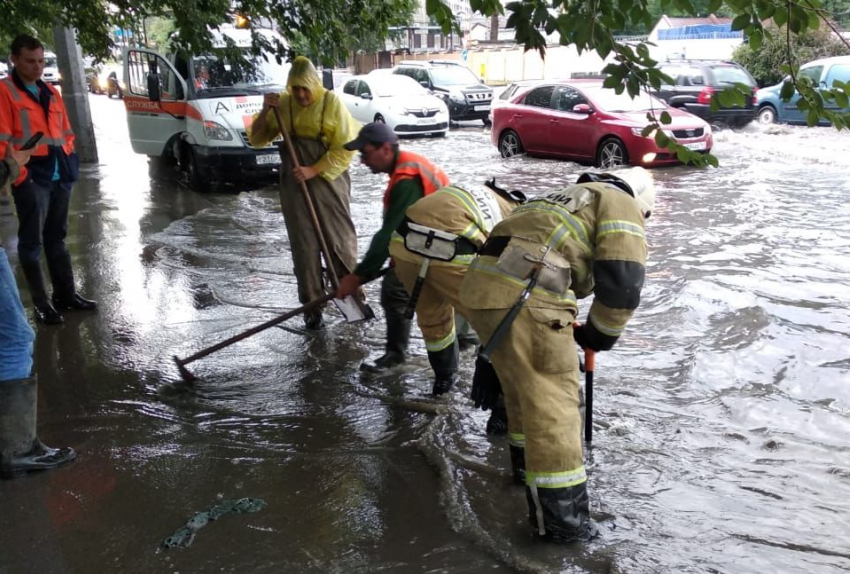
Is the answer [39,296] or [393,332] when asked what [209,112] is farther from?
[393,332]

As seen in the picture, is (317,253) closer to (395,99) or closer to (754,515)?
(754,515)

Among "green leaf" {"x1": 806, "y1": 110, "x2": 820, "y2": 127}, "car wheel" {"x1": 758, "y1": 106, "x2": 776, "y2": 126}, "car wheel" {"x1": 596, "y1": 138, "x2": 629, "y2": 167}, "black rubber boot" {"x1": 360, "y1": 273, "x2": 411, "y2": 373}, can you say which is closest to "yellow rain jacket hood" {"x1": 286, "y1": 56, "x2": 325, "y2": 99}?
"black rubber boot" {"x1": 360, "y1": 273, "x2": 411, "y2": 373}

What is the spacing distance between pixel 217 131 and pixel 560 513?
9850 millimetres

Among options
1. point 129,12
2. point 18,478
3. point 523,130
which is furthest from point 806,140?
point 18,478

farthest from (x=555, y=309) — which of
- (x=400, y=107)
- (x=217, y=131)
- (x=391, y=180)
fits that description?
(x=400, y=107)

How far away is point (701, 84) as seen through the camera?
60.0 feet

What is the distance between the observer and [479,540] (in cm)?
331

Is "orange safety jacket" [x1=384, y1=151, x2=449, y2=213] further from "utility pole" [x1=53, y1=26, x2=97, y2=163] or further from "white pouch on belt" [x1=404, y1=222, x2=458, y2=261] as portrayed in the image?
"utility pole" [x1=53, y1=26, x2=97, y2=163]

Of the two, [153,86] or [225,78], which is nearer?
[153,86]

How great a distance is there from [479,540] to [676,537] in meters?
0.83

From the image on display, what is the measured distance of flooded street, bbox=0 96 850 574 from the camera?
3.27 metres

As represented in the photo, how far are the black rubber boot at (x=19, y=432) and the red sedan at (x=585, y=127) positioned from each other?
1067 centimetres

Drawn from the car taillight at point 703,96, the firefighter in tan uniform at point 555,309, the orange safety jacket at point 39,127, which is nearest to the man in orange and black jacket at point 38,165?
the orange safety jacket at point 39,127

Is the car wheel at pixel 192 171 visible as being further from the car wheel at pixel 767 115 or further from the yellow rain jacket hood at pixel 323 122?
the car wheel at pixel 767 115
